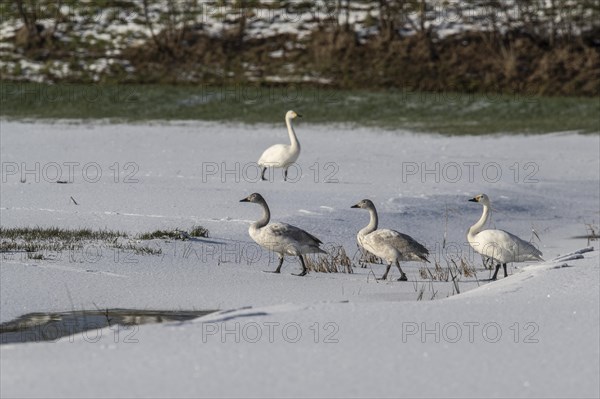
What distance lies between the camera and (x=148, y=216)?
58.2 ft

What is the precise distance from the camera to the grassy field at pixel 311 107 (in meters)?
35.9

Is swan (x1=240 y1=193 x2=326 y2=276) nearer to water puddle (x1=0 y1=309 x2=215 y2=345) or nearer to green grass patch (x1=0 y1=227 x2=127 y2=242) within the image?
water puddle (x1=0 y1=309 x2=215 y2=345)

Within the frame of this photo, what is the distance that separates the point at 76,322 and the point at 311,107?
2847cm

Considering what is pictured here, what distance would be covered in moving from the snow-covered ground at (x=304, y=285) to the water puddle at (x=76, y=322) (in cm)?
28

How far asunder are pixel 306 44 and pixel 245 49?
Answer: 2503 mm

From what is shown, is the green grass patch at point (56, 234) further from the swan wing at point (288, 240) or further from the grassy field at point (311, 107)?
the grassy field at point (311, 107)

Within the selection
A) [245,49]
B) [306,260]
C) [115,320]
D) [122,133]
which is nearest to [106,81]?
[245,49]

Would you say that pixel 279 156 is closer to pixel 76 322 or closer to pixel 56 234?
pixel 56 234

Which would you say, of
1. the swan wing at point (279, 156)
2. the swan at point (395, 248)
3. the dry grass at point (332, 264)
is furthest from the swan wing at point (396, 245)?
the swan wing at point (279, 156)

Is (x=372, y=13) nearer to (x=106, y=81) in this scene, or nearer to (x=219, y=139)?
(x=106, y=81)

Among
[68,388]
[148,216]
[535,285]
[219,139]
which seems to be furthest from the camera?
[219,139]

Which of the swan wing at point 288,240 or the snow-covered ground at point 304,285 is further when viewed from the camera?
the swan wing at point 288,240

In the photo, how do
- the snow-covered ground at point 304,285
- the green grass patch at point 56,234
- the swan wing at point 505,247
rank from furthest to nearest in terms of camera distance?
the green grass patch at point 56,234, the swan wing at point 505,247, the snow-covered ground at point 304,285

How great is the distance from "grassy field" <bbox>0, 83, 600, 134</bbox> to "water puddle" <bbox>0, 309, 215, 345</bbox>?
23.3m
